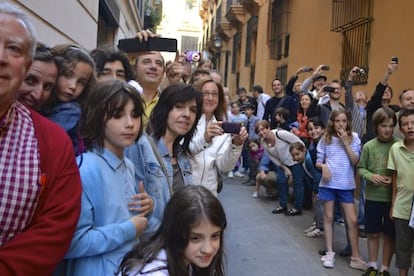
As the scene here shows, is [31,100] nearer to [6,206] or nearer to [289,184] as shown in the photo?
[6,206]

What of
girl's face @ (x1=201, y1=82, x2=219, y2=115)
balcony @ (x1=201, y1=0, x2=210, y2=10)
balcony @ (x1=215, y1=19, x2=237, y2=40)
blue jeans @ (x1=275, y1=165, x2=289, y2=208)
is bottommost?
blue jeans @ (x1=275, y1=165, x2=289, y2=208)

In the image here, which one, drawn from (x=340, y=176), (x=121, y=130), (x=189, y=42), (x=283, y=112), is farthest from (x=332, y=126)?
(x=189, y=42)

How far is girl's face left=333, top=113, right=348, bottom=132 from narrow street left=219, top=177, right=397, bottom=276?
1.61 metres

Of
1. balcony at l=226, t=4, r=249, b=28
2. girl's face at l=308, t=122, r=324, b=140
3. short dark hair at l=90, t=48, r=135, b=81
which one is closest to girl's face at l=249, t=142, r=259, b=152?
girl's face at l=308, t=122, r=324, b=140

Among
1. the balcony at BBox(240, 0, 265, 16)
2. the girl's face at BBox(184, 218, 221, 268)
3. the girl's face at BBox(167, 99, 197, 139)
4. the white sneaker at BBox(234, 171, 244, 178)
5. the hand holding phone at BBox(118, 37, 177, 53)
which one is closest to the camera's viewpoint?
the girl's face at BBox(184, 218, 221, 268)

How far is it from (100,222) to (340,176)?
3943 mm

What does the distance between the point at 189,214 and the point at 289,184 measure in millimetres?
6095

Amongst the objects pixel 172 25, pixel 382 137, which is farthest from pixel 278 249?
pixel 172 25

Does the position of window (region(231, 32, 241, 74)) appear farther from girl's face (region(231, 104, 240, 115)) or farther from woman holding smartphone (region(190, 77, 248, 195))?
woman holding smartphone (region(190, 77, 248, 195))

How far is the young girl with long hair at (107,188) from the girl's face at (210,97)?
4.85 feet

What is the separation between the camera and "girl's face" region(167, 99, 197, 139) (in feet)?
9.43

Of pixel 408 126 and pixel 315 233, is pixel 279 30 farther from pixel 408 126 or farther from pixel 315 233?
pixel 408 126

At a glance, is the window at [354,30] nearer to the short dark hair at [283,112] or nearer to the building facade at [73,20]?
the short dark hair at [283,112]

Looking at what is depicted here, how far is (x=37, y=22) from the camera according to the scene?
170 inches
